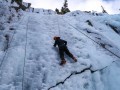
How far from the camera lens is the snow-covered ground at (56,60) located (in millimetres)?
9273

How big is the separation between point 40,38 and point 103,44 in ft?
10.9

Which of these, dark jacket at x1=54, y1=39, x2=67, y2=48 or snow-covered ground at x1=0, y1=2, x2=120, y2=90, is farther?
dark jacket at x1=54, y1=39, x2=67, y2=48

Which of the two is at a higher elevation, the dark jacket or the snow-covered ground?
the dark jacket

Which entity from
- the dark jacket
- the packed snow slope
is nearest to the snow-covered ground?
the packed snow slope

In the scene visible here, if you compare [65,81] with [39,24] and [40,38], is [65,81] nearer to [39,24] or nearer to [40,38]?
[40,38]

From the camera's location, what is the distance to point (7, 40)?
11.6m

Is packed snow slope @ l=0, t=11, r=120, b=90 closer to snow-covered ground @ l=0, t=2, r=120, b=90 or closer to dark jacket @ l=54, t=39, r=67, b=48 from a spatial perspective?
snow-covered ground @ l=0, t=2, r=120, b=90

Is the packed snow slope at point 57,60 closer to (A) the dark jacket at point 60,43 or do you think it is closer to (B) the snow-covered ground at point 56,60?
(B) the snow-covered ground at point 56,60

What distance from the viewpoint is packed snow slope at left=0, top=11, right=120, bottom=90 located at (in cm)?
927

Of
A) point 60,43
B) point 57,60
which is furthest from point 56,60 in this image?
point 60,43

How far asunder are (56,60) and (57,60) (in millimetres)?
45

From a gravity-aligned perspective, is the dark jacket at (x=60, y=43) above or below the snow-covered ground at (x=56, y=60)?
above

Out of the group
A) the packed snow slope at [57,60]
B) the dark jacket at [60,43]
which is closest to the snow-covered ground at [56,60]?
the packed snow slope at [57,60]

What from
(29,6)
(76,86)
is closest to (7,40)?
(76,86)
